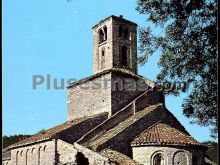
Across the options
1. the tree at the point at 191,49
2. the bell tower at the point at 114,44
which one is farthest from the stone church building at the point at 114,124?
the tree at the point at 191,49

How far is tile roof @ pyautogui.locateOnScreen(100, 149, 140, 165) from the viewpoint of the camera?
22.8 m

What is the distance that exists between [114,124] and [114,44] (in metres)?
5.98

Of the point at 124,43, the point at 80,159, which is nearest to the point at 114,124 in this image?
the point at 80,159

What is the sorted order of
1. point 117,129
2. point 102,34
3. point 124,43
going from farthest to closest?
point 102,34
point 124,43
point 117,129

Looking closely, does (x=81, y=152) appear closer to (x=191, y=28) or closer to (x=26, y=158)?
(x=26, y=158)

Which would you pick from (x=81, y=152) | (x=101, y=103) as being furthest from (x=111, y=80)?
(x=81, y=152)

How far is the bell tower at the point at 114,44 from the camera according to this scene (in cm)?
3044

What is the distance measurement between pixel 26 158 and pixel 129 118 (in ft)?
25.6

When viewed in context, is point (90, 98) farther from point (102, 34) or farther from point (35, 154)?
point (35, 154)

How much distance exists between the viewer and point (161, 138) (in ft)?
81.4

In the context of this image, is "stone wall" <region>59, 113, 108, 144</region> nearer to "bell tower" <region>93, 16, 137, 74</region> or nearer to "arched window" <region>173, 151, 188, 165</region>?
"bell tower" <region>93, 16, 137, 74</region>

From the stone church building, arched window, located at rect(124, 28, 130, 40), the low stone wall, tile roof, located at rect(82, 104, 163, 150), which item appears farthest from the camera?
arched window, located at rect(124, 28, 130, 40)

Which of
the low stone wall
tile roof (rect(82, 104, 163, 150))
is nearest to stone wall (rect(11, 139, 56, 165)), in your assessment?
the low stone wall

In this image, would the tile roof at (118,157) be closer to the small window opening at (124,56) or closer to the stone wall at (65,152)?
the stone wall at (65,152)
